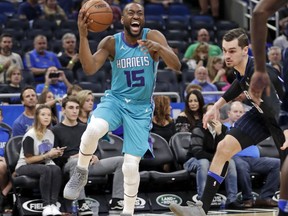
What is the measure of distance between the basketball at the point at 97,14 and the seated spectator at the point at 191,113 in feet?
10.3

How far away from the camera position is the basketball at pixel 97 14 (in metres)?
7.97

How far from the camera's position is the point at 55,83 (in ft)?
41.1

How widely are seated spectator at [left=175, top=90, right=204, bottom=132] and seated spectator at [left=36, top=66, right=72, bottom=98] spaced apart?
2.11m

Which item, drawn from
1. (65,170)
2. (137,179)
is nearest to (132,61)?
(137,179)

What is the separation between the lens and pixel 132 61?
27.0 ft

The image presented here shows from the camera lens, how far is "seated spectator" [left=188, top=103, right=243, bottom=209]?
403 inches

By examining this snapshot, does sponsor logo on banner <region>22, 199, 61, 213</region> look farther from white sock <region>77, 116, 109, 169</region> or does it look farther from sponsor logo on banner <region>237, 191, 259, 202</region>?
sponsor logo on banner <region>237, 191, 259, 202</region>

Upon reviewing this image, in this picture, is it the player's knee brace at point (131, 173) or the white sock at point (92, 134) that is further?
the player's knee brace at point (131, 173)

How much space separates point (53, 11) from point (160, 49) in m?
8.88

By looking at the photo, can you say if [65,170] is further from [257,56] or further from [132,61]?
[257,56]

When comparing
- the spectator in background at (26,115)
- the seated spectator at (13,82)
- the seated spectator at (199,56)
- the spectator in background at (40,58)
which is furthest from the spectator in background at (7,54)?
the seated spectator at (199,56)

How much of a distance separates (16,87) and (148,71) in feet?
14.9

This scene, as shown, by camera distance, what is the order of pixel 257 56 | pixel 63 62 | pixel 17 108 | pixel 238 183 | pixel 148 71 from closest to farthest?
pixel 257 56 < pixel 148 71 < pixel 238 183 < pixel 17 108 < pixel 63 62

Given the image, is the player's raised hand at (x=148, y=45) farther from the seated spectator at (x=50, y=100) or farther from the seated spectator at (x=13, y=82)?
the seated spectator at (x=13, y=82)
